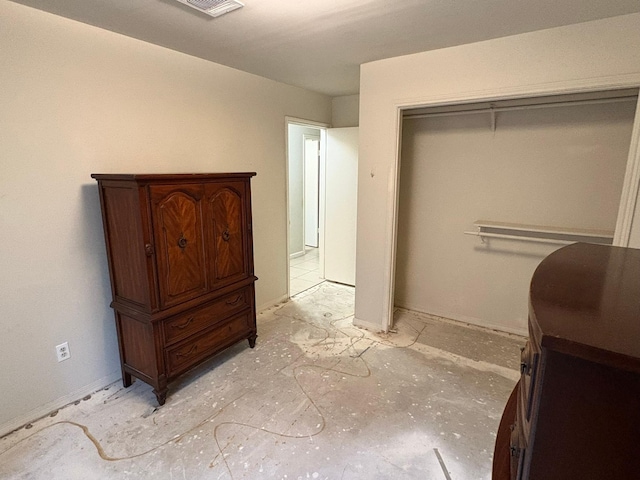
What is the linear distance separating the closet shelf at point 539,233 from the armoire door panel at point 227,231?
2.13 metres

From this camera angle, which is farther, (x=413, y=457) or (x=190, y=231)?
(x=190, y=231)

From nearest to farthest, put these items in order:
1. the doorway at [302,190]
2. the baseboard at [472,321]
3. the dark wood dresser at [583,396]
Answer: the dark wood dresser at [583,396], the baseboard at [472,321], the doorway at [302,190]

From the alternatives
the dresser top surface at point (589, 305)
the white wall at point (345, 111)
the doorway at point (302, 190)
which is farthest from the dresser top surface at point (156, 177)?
the doorway at point (302, 190)

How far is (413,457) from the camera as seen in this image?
1.79 meters

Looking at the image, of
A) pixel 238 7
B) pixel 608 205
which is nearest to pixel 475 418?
pixel 608 205

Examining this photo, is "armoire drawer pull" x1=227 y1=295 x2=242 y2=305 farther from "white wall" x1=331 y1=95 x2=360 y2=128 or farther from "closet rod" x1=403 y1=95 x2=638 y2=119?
"white wall" x1=331 y1=95 x2=360 y2=128

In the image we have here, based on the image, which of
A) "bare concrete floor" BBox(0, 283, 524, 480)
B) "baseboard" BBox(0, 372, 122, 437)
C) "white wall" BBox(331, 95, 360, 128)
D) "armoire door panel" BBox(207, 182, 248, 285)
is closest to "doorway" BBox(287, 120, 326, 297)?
"white wall" BBox(331, 95, 360, 128)

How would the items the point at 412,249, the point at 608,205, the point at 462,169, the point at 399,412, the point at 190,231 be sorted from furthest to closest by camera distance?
the point at 412,249, the point at 462,169, the point at 608,205, the point at 190,231, the point at 399,412

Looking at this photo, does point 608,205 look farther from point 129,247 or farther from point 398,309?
point 129,247

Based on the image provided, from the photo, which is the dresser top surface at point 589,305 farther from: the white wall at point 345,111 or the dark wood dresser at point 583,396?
the white wall at point 345,111

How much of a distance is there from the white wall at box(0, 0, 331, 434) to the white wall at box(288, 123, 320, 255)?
2719 millimetres

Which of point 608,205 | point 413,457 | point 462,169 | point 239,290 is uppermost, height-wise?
point 462,169

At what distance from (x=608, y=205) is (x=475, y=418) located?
2.01m

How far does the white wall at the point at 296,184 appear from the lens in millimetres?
5477
